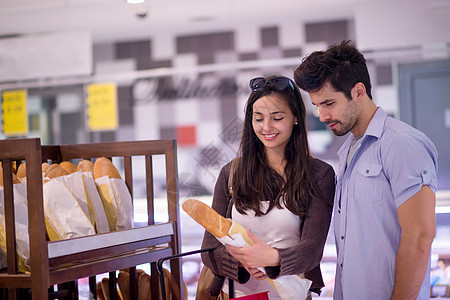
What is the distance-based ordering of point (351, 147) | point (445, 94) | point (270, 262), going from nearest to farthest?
point (270, 262), point (351, 147), point (445, 94)

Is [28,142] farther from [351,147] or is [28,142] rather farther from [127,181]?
[351,147]

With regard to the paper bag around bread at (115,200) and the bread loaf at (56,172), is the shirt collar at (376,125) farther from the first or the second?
the bread loaf at (56,172)

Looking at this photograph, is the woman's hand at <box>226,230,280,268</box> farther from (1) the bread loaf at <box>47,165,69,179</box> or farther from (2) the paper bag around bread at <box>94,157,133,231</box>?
(1) the bread loaf at <box>47,165,69,179</box>

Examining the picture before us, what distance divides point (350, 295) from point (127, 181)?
790 millimetres

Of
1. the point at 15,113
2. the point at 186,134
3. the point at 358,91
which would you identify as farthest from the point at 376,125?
the point at 15,113

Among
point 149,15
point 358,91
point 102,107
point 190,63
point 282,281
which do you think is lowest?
point 282,281

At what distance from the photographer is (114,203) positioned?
145cm

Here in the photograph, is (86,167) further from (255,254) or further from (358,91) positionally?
(358,91)

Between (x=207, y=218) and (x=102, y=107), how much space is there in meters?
2.86

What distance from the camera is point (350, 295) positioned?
4.21 feet

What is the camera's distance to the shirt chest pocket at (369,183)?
1212 millimetres

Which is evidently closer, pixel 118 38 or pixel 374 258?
pixel 374 258

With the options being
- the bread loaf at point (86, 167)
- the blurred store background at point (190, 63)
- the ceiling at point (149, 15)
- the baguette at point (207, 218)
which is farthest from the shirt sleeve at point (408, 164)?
the ceiling at point (149, 15)

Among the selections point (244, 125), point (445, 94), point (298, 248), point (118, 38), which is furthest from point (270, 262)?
point (118, 38)
